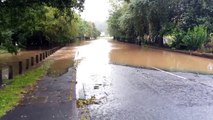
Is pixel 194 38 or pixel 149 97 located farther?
pixel 194 38

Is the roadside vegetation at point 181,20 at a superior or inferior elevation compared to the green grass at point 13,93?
superior

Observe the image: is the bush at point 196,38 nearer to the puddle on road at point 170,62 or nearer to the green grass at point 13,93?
the puddle on road at point 170,62

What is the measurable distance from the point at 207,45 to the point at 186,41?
2.45m

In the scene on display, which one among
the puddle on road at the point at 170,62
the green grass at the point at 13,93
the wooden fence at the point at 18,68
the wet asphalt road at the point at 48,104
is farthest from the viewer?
the puddle on road at the point at 170,62

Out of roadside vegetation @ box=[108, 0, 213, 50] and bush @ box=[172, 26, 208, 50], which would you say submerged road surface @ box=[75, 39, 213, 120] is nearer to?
roadside vegetation @ box=[108, 0, 213, 50]

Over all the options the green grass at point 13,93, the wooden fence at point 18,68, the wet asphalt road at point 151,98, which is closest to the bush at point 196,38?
the wooden fence at point 18,68

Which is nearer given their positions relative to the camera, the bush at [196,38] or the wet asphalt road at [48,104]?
the wet asphalt road at [48,104]

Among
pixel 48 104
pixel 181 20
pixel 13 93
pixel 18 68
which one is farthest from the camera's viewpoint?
pixel 181 20

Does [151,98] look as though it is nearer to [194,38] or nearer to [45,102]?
[45,102]

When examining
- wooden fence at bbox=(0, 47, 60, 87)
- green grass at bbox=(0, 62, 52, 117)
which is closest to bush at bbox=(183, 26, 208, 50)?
wooden fence at bbox=(0, 47, 60, 87)

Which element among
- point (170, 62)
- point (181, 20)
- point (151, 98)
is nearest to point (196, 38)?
point (181, 20)

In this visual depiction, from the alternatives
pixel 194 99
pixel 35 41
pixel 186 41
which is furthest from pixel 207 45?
pixel 35 41

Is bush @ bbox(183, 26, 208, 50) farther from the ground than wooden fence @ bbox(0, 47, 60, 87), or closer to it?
farther from the ground

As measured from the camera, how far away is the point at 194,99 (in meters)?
11.8
